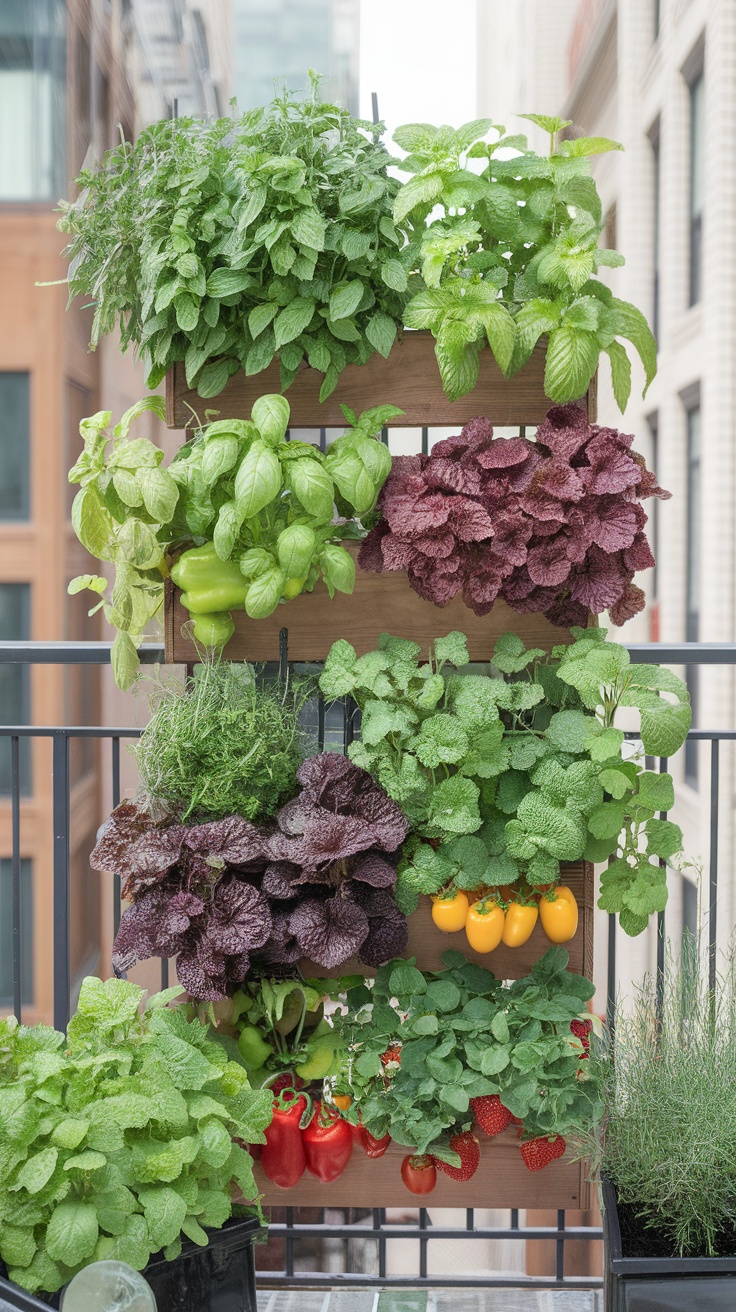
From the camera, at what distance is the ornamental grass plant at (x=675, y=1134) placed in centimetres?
130

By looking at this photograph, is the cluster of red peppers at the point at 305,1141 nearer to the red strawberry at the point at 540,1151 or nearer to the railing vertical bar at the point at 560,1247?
the red strawberry at the point at 540,1151

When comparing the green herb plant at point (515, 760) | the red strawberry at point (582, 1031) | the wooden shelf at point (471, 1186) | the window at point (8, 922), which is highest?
the green herb plant at point (515, 760)

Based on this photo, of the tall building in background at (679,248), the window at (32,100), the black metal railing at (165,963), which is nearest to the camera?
the black metal railing at (165,963)

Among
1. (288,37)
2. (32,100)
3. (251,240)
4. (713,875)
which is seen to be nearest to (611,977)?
(713,875)

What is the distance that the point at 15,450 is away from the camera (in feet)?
13.7

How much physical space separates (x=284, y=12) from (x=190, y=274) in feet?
8.38

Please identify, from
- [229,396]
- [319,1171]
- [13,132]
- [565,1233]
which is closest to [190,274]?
[229,396]

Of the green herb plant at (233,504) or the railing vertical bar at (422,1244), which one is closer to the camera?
the green herb plant at (233,504)

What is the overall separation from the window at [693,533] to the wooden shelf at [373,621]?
8.43ft

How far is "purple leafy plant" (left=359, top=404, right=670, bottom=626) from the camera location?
130cm

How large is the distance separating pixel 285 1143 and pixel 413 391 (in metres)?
1.13

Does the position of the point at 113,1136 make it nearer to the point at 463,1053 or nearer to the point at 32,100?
the point at 463,1053

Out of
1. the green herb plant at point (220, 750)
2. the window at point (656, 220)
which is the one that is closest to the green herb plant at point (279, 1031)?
the green herb plant at point (220, 750)

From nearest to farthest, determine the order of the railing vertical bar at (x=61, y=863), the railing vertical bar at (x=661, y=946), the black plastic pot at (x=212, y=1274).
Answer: the black plastic pot at (x=212, y=1274) → the railing vertical bar at (x=661, y=946) → the railing vertical bar at (x=61, y=863)
